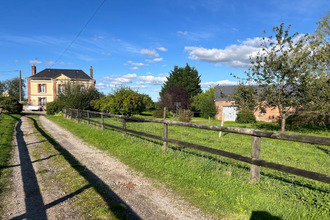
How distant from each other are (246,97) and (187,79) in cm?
3730

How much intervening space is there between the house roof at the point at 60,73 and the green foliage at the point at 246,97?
4111 cm

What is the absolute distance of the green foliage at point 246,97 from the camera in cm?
1593

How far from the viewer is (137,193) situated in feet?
12.0

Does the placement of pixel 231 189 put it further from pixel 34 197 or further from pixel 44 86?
pixel 44 86

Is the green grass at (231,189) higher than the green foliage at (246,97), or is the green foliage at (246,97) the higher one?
the green foliage at (246,97)

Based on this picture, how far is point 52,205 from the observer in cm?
317

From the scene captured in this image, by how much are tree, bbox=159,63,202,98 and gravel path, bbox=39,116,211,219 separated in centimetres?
4776

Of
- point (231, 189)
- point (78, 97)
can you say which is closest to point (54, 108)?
point (78, 97)

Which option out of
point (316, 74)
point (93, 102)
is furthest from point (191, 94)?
point (316, 74)

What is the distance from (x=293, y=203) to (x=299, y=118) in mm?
18570

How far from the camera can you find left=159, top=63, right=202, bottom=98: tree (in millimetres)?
52906

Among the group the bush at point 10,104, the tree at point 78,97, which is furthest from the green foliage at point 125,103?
the bush at point 10,104

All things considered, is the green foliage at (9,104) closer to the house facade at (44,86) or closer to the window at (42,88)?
the house facade at (44,86)

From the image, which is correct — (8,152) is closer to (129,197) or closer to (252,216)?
(129,197)
